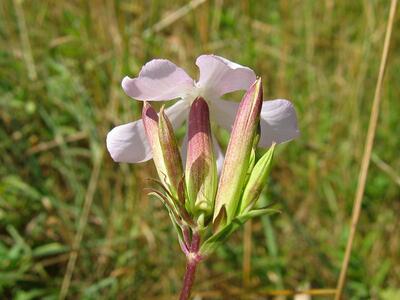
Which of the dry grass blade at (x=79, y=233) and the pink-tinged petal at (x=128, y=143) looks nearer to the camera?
the pink-tinged petal at (x=128, y=143)

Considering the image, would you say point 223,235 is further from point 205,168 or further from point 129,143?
point 129,143

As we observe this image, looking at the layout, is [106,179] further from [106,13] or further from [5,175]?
[106,13]

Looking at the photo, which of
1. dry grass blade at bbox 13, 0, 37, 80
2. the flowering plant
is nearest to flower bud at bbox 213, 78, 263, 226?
the flowering plant

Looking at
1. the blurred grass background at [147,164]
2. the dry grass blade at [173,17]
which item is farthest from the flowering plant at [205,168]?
the dry grass blade at [173,17]

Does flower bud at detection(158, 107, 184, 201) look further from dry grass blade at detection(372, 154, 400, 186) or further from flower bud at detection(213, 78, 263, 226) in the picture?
dry grass blade at detection(372, 154, 400, 186)

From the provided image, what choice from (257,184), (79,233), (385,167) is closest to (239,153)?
(257,184)

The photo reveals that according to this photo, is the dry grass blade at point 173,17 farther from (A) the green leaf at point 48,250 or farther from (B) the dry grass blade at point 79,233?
(A) the green leaf at point 48,250

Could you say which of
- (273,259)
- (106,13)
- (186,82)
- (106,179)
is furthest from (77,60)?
(186,82)
